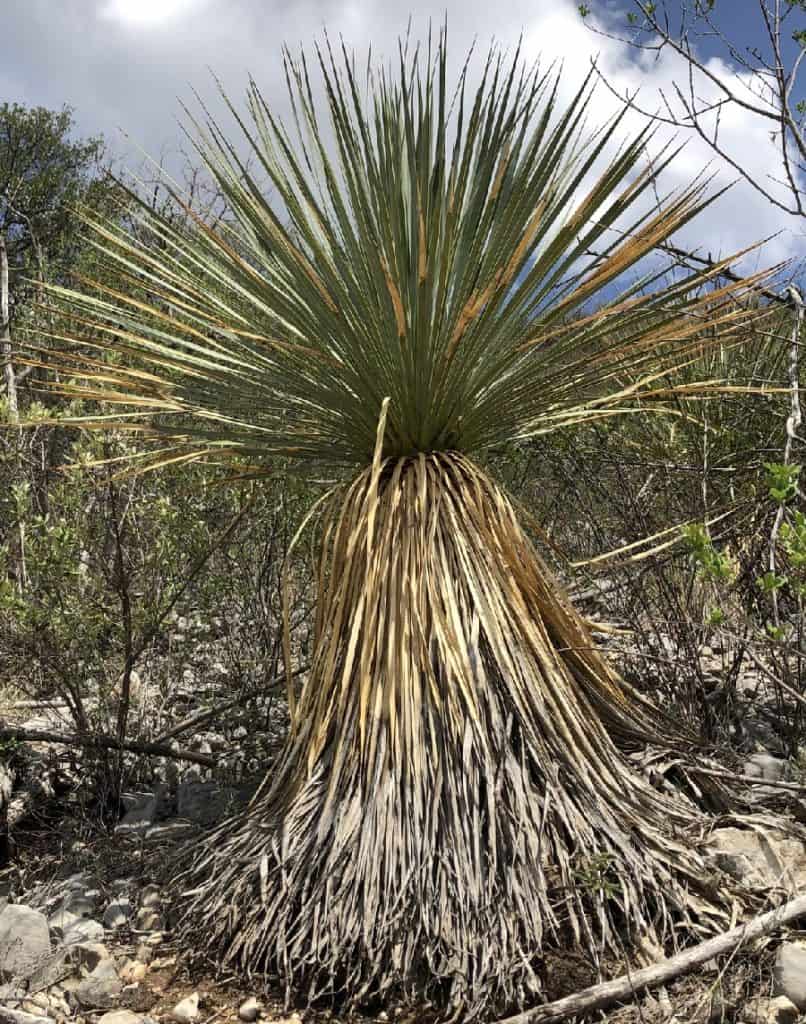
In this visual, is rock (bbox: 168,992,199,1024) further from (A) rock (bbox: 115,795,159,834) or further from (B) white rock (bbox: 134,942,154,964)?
(A) rock (bbox: 115,795,159,834)

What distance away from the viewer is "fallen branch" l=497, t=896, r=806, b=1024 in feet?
8.27

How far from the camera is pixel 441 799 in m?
2.99

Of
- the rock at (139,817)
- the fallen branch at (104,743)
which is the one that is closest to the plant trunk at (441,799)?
the rock at (139,817)

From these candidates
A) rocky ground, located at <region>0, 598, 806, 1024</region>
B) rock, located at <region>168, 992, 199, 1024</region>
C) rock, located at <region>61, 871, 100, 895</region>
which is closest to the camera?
rocky ground, located at <region>0, 598, 806, 1024</region>

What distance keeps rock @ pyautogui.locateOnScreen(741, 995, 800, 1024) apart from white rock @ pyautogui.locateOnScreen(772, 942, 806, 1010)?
17 millimetres

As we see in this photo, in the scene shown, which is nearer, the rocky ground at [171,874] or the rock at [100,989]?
the rocky ground at [171,874]

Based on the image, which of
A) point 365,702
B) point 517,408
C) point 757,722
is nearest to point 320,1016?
point 365,702

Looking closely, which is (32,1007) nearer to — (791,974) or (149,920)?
(149,920)

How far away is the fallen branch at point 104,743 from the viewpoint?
443cm

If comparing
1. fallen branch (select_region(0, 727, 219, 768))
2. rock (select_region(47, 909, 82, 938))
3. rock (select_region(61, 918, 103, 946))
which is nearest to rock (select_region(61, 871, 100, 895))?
rock (select_region(47, 909, 82, 938))

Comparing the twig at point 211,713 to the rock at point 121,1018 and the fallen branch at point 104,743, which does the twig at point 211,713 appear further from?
the rock at point 121,1018

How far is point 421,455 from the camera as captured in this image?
11.5ft

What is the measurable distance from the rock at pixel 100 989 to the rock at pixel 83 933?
238mm

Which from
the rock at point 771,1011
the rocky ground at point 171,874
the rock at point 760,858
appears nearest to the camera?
the rock at point 771,1011
